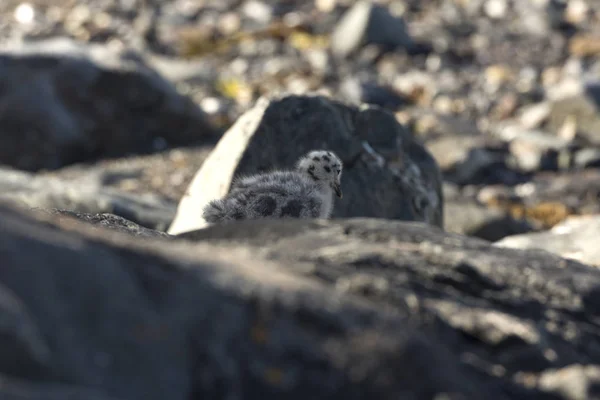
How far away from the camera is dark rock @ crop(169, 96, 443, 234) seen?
8.86m

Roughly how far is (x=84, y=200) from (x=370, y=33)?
11.2 metres

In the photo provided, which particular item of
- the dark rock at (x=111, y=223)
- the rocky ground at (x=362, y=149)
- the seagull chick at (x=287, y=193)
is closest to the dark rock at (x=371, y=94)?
the rocky ground at (x=362, y=149)

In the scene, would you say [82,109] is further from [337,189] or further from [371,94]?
[337,189]

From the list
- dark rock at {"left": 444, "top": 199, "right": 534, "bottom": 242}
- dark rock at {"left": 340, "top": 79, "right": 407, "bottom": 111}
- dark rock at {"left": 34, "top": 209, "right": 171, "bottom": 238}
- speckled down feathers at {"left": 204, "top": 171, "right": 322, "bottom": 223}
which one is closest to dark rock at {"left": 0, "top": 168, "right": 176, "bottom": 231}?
speckled down feathers at {"left": 204, "top": 171, "right": 322, "bottom": 223}

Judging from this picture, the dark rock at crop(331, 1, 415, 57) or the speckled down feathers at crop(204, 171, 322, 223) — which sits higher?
the dark rock at crop(331, 1, 415, 57)

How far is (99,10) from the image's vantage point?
76.0 feet

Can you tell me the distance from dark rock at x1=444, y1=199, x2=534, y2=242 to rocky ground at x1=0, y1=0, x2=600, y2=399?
0.10ft

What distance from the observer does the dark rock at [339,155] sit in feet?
29.1

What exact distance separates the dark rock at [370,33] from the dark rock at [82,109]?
5.28 metres

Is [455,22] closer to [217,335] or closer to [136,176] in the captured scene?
[136,176]

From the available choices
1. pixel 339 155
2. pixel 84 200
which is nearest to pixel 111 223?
→ pixel 339 155

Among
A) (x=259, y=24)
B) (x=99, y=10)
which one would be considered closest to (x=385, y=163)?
(x=259, y=24)

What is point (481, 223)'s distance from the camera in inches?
487

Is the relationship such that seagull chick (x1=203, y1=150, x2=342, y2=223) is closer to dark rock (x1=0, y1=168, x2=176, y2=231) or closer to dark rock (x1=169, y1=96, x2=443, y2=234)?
dark rock (x1=169, y1=96, x2=443, y2=234)
